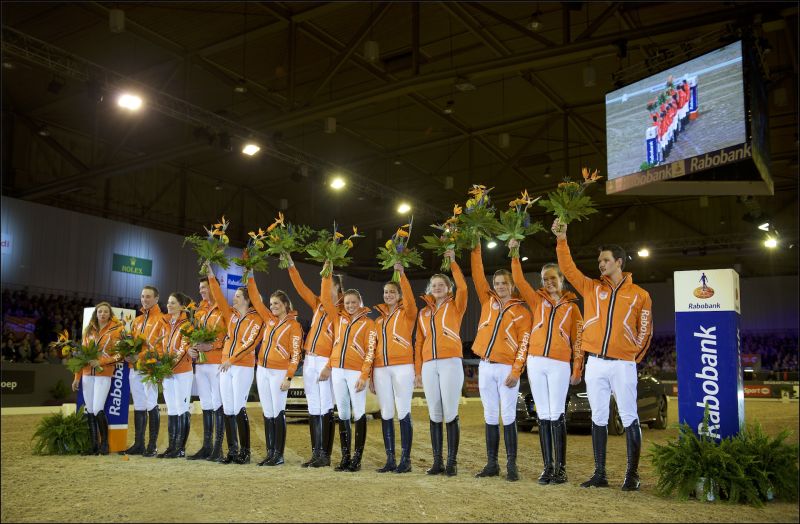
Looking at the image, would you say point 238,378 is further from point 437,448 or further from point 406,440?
point 437,448

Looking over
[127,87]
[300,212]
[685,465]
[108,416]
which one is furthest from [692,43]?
[300,212]

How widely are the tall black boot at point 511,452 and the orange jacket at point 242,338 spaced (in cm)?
286

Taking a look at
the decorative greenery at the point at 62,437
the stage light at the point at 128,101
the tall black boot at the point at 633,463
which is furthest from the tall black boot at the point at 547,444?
the stage light at the point at 128,101

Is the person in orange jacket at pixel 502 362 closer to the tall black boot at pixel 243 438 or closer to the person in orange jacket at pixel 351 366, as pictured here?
the person in orange jacket at pixel 351 366

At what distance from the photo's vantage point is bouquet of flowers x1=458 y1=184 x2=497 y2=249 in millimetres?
6527

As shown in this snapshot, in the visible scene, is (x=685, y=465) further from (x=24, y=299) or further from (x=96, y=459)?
(x=24, y=299)

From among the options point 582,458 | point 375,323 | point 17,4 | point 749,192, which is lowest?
point 582,458

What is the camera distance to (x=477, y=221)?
6547mm

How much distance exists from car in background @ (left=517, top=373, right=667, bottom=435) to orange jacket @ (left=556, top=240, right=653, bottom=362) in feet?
12.8

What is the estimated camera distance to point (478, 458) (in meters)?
8.00

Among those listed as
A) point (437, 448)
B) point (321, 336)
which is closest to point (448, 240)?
point (321, 336)

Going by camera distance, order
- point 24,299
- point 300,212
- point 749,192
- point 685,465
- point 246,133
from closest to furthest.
Answer: point 685,465 → point 749,192 → point 246,133 → point 24,299 → point 300,212

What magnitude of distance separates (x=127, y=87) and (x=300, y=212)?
14.4 meters

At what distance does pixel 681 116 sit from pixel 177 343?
272 inches
